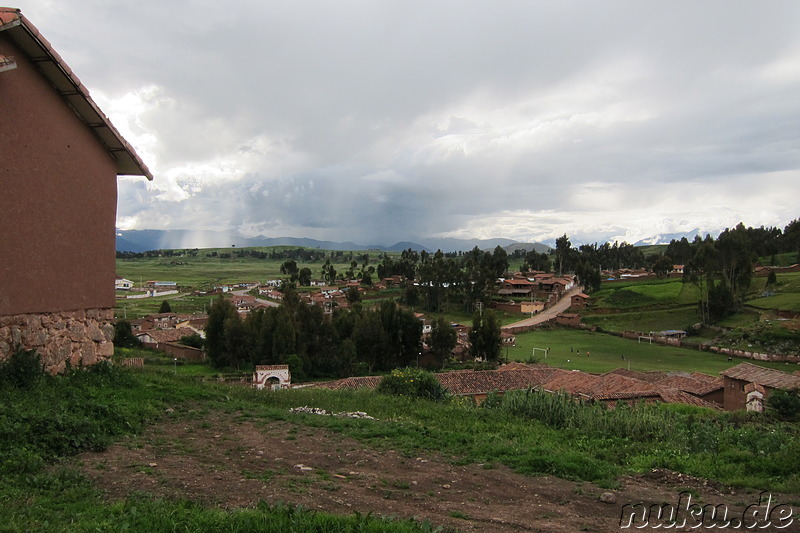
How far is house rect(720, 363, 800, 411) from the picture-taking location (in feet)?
72.5

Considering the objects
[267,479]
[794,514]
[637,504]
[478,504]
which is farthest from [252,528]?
[794,514]

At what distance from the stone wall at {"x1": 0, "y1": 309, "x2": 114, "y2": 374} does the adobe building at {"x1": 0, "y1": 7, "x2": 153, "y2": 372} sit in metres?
0.02

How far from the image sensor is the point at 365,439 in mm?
8336

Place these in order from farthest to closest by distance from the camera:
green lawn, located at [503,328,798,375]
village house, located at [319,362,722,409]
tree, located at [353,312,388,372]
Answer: tree, located at [353,312,388,372], green lawn, located at [503,328,798,375], village house, located at [319,362,722,409]

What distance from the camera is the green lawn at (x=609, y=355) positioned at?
1711 inches

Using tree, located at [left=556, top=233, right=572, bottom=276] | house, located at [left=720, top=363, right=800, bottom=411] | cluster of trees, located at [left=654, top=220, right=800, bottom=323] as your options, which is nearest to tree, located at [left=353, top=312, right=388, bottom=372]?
house, located at [left=720, top=363, right=800, bottom=411]

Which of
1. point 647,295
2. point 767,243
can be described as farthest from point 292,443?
point 767,243

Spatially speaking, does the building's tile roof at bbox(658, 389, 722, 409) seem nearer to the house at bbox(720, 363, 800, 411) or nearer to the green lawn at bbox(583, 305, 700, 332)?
the house at bbox(720, 363, 800, 411)

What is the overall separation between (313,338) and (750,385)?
31349 millimetres

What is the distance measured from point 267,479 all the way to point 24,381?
468 cm

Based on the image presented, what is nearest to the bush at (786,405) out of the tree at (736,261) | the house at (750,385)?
the house at (750,385)

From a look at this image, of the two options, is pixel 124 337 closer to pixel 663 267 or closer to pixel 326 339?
pixel 326 339

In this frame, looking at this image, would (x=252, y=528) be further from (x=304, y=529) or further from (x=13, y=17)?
(x=13, y=17)

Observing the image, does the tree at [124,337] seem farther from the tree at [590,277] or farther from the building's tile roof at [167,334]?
the tree at [590,277]
